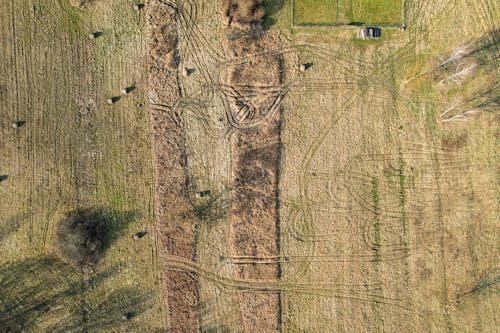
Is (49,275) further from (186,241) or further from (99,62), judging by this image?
(99,62)

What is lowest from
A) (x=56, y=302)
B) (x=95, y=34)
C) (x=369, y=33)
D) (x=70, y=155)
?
(x=56, y=302)

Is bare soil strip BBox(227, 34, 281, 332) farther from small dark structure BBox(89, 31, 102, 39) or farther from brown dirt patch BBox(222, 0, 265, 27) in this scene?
small dark structure BBox(89, 31, 102, 39)

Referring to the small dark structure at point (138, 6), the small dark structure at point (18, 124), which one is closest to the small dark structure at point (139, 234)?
the small dark structure at point (18, 124)

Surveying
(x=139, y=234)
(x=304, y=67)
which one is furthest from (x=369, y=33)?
(x=139, y=234)

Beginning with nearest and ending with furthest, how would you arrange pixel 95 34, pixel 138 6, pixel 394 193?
1. pixel 138 6
2. pixel 95 34
3. pixel 394 193

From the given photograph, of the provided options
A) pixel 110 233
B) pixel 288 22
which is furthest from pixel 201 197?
pixel 288 22

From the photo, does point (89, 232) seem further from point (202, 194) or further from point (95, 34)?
point (95, 34)

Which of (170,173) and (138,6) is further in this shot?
(170,173)

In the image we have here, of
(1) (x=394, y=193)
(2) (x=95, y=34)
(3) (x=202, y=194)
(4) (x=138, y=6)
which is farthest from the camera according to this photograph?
(1) (x=394, y=193)
